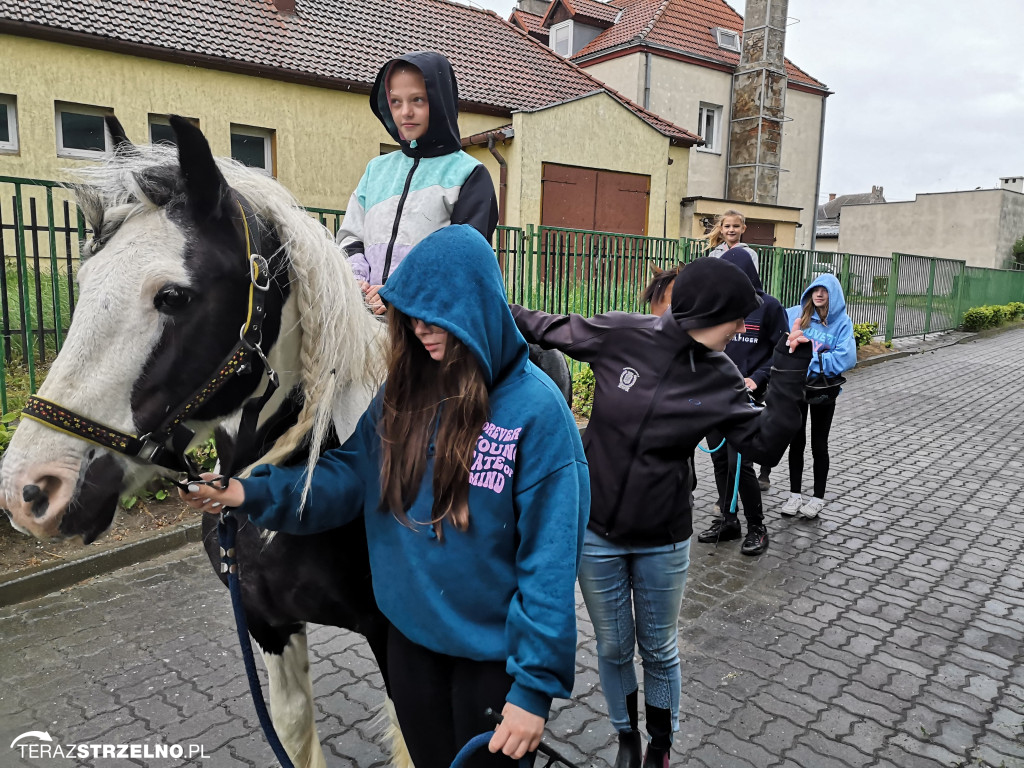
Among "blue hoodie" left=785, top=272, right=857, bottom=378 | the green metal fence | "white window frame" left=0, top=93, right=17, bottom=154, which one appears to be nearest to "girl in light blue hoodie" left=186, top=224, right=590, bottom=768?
the green metal fence

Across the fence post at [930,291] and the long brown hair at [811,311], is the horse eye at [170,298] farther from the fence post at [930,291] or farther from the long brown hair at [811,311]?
the fence post at [930,291]

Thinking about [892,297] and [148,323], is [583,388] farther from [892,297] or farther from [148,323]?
[892,297]

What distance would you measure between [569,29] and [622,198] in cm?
1184

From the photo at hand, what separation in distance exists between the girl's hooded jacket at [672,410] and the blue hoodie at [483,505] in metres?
0.89

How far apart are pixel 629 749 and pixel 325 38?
15.4 m

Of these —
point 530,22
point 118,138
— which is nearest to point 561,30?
point 530,22

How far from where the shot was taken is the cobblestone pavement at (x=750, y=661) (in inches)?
112

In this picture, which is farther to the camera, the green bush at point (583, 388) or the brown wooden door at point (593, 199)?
the brown wooden door at point (593, 199)

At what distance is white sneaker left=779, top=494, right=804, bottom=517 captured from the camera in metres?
5.61

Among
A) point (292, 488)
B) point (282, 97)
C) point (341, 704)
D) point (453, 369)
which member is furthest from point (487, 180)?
point (282, 97)

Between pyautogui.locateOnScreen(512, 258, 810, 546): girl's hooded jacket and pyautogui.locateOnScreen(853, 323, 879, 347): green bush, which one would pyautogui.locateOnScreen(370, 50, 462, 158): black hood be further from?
pyautogui.locateOnScreen(853, 323, 879, 347): green bush

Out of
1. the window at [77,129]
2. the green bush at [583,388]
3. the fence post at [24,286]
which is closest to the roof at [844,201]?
the green bush at [583,388]

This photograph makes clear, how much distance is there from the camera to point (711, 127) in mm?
24641

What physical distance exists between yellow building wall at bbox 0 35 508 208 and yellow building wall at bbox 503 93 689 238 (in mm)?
888
